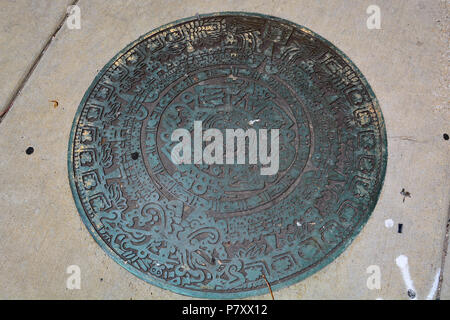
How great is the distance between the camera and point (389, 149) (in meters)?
2.44

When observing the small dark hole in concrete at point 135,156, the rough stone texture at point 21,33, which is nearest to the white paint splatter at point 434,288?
the small dark hole in concrete at point 135,156

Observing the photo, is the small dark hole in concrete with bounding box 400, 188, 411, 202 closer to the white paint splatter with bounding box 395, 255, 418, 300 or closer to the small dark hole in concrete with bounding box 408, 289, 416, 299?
the white paint splatter with bounding box 395, 255, 418, 300

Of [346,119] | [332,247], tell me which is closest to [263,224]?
[332,247]

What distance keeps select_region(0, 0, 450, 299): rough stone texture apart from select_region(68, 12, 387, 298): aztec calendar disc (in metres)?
0.13

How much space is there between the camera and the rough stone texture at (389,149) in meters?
2.23

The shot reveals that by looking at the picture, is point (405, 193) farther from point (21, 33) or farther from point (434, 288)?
point (21, 33)

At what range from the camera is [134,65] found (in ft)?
8.45

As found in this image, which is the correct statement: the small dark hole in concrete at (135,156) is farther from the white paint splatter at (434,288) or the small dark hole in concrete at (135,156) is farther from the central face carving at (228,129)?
the white paint splatter at (434,288)

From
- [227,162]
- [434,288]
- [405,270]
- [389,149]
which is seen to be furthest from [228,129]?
[434,288]

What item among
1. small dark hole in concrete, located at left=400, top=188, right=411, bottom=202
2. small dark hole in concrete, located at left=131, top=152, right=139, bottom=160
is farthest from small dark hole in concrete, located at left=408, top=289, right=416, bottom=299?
small dark hole in concrete, located at left=131, top=152, right=139, bottom=160

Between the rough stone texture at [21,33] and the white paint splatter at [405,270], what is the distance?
264 centimetres

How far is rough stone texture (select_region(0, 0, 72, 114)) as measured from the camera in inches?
107

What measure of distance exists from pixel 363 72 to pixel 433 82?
1.52 ft

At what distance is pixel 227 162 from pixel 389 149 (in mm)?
1008
